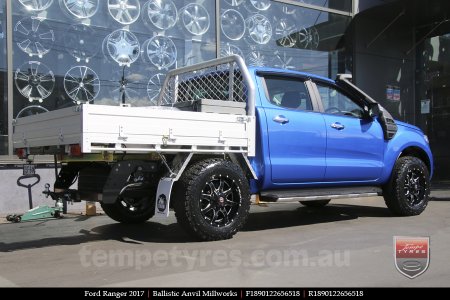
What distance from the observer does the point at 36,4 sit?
1002cm

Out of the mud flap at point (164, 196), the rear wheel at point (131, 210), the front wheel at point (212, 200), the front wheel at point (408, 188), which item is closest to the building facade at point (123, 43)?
the rear wheel at point (131, 210)

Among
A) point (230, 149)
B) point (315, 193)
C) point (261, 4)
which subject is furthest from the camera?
point (261, 4)

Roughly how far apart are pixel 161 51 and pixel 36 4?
2831 millimetres

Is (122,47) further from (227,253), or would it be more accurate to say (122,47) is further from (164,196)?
(227,253)

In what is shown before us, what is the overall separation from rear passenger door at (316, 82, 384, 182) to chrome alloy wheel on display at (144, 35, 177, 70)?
204 inches

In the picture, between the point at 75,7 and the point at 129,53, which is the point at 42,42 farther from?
the point at 129,53

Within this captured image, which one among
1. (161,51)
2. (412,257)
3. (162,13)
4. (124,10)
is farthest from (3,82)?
(412,257)

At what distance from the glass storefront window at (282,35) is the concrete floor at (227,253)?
19.8 feet

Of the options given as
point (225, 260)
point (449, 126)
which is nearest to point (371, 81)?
point (449, 126)

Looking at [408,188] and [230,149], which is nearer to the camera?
[230,149]

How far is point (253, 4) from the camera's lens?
12914 mm

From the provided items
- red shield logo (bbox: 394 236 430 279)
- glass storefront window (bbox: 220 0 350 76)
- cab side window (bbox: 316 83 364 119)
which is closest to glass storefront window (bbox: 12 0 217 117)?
glass storefront window (bbox: 220 0 350 76)

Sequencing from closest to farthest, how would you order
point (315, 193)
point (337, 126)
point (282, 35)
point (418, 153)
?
point (315, 193) → point (337, 126) → point (418, 153) → point (282, 35)
